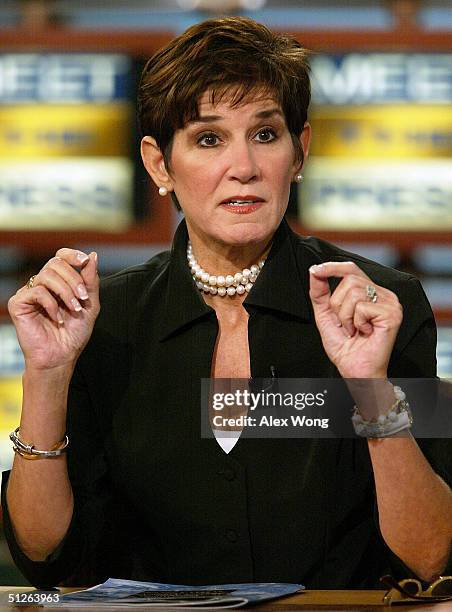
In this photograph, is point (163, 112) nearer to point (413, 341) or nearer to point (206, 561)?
point (413, 341)

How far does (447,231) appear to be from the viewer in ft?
6.47

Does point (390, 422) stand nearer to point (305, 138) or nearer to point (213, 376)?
point (213, 376)

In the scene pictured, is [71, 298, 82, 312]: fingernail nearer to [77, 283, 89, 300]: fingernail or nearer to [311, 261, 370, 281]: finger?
[77, 283, 89, 300]: fingernail

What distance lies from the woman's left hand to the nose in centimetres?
16

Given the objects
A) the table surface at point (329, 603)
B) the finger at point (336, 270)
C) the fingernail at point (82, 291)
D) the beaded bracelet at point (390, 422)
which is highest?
the finger at point (336, 270)

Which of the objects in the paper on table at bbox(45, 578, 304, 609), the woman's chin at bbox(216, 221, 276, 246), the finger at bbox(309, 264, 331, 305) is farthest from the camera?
the woman's chin at bbox(216, 221, 276, 246)

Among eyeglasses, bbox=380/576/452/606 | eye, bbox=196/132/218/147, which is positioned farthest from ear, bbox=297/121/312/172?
eyeglasses, bbox=380/576/452/606

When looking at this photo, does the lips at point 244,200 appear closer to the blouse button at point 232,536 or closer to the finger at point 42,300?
the finger at point 42,300

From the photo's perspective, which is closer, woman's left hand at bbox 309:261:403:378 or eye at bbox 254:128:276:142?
woman's left hand at bbox 309:261:403:378

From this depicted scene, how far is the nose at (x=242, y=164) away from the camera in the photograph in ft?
3.61

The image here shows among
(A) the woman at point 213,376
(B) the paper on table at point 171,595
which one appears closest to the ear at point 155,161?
(A) the woman at point 213,376

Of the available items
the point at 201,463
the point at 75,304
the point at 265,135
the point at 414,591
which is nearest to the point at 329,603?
the point at 414,591

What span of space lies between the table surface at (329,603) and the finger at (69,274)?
0.94ft

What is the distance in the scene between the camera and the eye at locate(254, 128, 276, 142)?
→ 1128 millimetres
